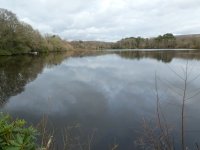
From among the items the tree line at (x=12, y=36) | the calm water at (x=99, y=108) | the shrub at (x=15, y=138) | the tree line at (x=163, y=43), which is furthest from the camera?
the tree line at (x=163, y=43)

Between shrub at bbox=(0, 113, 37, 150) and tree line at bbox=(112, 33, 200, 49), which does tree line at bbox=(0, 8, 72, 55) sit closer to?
shrub at bbox=(0, 113, 37, 150)

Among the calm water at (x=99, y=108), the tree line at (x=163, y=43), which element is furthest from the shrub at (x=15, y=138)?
the tree line at (x=163, y=43)

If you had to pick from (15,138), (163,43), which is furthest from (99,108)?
(163,43)

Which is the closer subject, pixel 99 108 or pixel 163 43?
pixel 99 108

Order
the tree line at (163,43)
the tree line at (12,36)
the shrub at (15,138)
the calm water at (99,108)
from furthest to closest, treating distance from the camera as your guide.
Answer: the tree line at (163,43)
the tree line at (12,36)
the calm water at (99,108)
the shrub at (15,138)

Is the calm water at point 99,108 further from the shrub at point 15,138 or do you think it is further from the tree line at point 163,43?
the tree line at point 163,43

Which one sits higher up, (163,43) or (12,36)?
(12,36)

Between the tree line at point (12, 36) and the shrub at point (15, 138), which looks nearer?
the shrub at point (15, 138)

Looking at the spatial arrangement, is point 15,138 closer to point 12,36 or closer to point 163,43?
point 12,36

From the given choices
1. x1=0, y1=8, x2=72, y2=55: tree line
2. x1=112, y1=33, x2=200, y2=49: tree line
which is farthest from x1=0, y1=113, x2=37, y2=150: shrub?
x1=112, y1=33, x2=200, y2=49: tree line

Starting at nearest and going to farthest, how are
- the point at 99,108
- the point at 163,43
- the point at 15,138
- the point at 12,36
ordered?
the point at 15,138 < the point at 99,108 < the point at 12,36 < the point at 163,43

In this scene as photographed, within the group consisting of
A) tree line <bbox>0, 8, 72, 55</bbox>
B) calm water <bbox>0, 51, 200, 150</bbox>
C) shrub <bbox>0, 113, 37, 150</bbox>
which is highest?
tree line <bbox>0, 8, 72, 55</bbox>

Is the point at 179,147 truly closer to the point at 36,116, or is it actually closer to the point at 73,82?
the point at 36,116

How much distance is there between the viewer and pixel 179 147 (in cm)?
694
